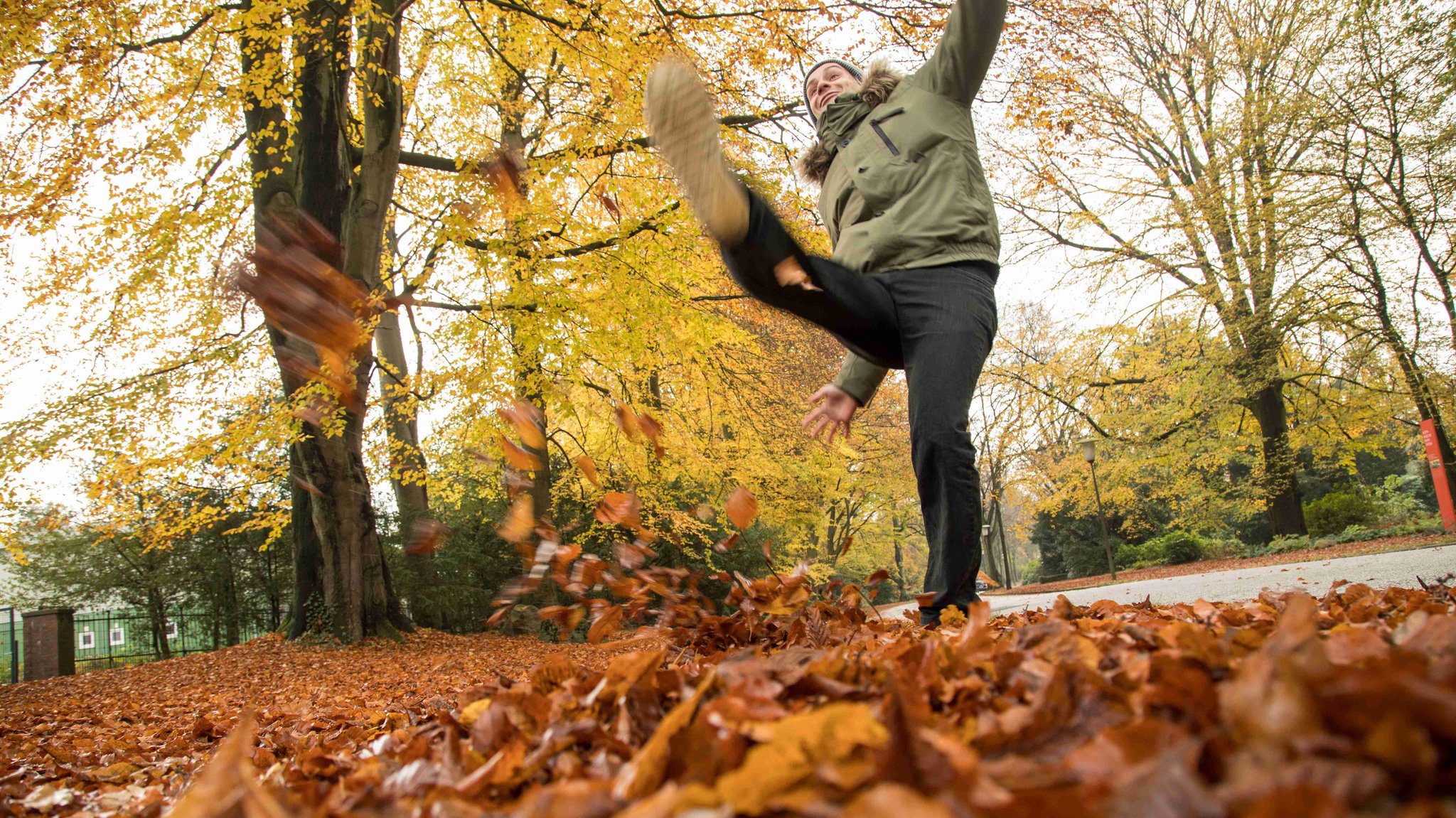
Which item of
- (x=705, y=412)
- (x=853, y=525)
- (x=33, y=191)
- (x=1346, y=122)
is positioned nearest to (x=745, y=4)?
(x=705, y=412)

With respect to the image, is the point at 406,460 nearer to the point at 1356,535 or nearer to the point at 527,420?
the point at 527,420

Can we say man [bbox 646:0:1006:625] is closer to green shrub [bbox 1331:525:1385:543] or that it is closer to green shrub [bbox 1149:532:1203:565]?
green shrub [bbox 1331:525:1385:543]

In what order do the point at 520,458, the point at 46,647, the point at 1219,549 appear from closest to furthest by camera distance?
the point at 520,458, the point at 46,647, the point at 1219,549

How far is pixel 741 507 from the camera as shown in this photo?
112 inches

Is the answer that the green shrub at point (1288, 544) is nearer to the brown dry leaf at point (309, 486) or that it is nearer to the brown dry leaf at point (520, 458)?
the brown dry leaf at point (309, 486)

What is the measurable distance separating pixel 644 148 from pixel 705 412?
501 centimetres

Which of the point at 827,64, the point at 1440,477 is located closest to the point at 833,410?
the point at 827,64

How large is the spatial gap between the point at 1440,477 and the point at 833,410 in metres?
A: 16.2

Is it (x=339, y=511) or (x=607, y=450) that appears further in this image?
(x=607, y=450)

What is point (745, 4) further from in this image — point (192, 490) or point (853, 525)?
point (853, 525)

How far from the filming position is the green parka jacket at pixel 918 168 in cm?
269

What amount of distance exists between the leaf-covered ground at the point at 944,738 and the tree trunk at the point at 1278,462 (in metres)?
17.5

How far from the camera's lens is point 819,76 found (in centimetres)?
321

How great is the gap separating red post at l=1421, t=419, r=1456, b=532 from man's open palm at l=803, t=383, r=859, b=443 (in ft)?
51.4
